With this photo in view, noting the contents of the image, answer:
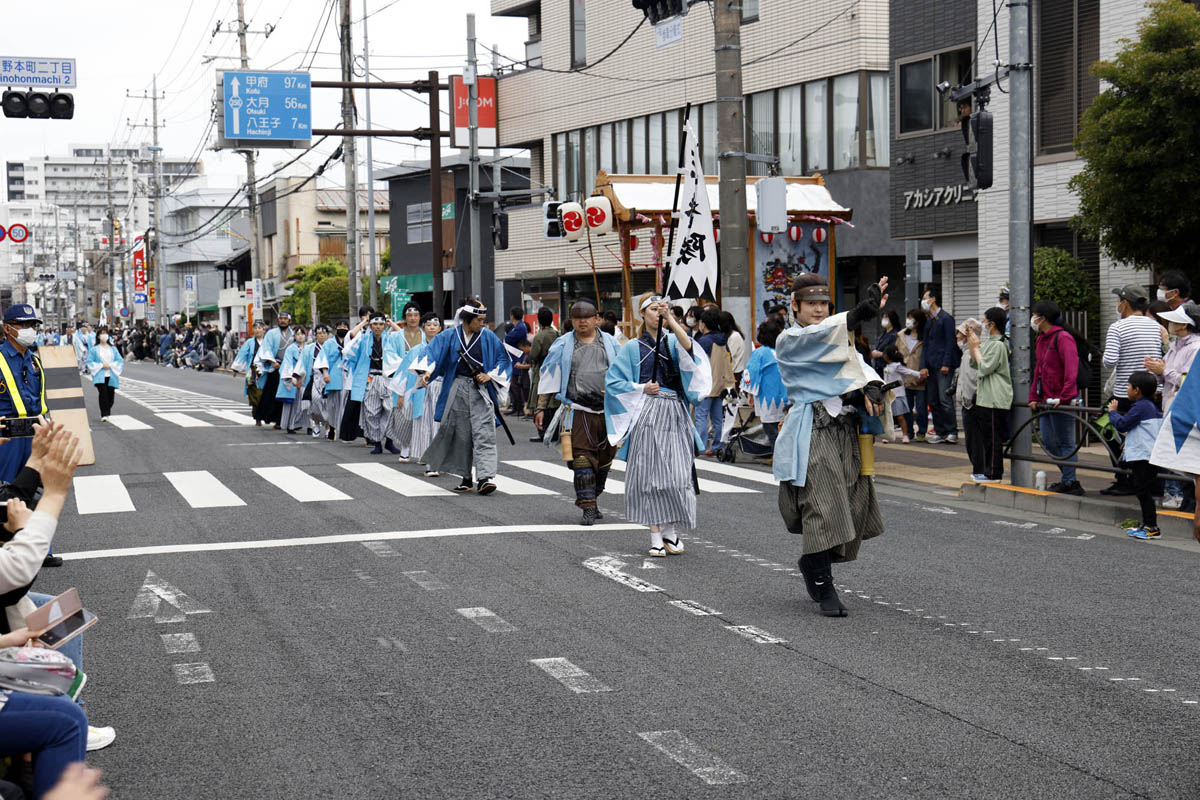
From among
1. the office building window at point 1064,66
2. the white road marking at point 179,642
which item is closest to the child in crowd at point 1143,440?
the white road marking at point 179,642

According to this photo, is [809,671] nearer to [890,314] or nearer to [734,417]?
[734,417]

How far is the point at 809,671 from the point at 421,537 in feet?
15.9

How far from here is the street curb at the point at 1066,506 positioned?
10992 millimetres

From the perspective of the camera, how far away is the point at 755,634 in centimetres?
727

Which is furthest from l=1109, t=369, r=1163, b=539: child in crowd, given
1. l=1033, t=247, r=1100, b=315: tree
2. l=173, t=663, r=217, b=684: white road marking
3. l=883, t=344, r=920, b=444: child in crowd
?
l=173, t=663, r=217, b=684: white road marking

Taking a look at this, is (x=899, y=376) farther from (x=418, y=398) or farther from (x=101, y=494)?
(x=101, y=494)

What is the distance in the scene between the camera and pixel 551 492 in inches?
542

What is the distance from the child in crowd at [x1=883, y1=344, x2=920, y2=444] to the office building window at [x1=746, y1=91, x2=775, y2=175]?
498 inches

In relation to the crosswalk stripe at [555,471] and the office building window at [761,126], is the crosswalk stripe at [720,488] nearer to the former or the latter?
the crosswalk stripe at [555,471]

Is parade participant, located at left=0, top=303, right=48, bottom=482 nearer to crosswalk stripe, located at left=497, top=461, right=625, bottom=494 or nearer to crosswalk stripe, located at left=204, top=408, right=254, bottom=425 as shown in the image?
crosswalk stripe, located at left=497, top=461, right=625, bottom=494

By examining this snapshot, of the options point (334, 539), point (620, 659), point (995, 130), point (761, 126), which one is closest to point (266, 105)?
point (761, 126)

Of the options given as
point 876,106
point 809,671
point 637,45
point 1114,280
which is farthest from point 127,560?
point 637,45

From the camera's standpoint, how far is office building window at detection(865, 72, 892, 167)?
27.4 meters

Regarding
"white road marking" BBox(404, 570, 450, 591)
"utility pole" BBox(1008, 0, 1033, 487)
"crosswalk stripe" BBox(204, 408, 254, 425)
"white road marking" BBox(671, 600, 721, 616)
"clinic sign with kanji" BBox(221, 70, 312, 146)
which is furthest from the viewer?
"clinic sign with kanji" BBox(221, 70, 312, 146)
